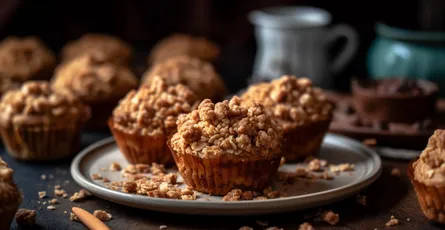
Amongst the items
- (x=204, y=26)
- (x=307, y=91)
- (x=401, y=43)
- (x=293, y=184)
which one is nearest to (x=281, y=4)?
(x=204, y=26)

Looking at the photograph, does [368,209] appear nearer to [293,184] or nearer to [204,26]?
[293,184]

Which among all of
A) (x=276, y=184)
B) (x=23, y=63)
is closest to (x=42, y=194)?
(x=276, y=184)

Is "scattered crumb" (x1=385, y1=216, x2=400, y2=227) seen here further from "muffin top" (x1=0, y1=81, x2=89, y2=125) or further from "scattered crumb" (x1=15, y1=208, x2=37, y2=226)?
"muffin top" (x1=0, y1=81, x2=89, y2=125)

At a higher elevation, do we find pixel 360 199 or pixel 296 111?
pixel 296 111

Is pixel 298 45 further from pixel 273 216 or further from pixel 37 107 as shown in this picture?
pixel 273 216

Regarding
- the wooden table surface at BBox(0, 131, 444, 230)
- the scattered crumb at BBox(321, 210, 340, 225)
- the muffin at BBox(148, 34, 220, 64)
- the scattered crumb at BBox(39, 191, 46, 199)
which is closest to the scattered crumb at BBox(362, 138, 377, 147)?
the wooden table surface at BBox(0, 131, 444, 230)

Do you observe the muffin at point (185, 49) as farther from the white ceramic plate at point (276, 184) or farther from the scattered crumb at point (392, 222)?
the scattered crumb at point (392, 222)
